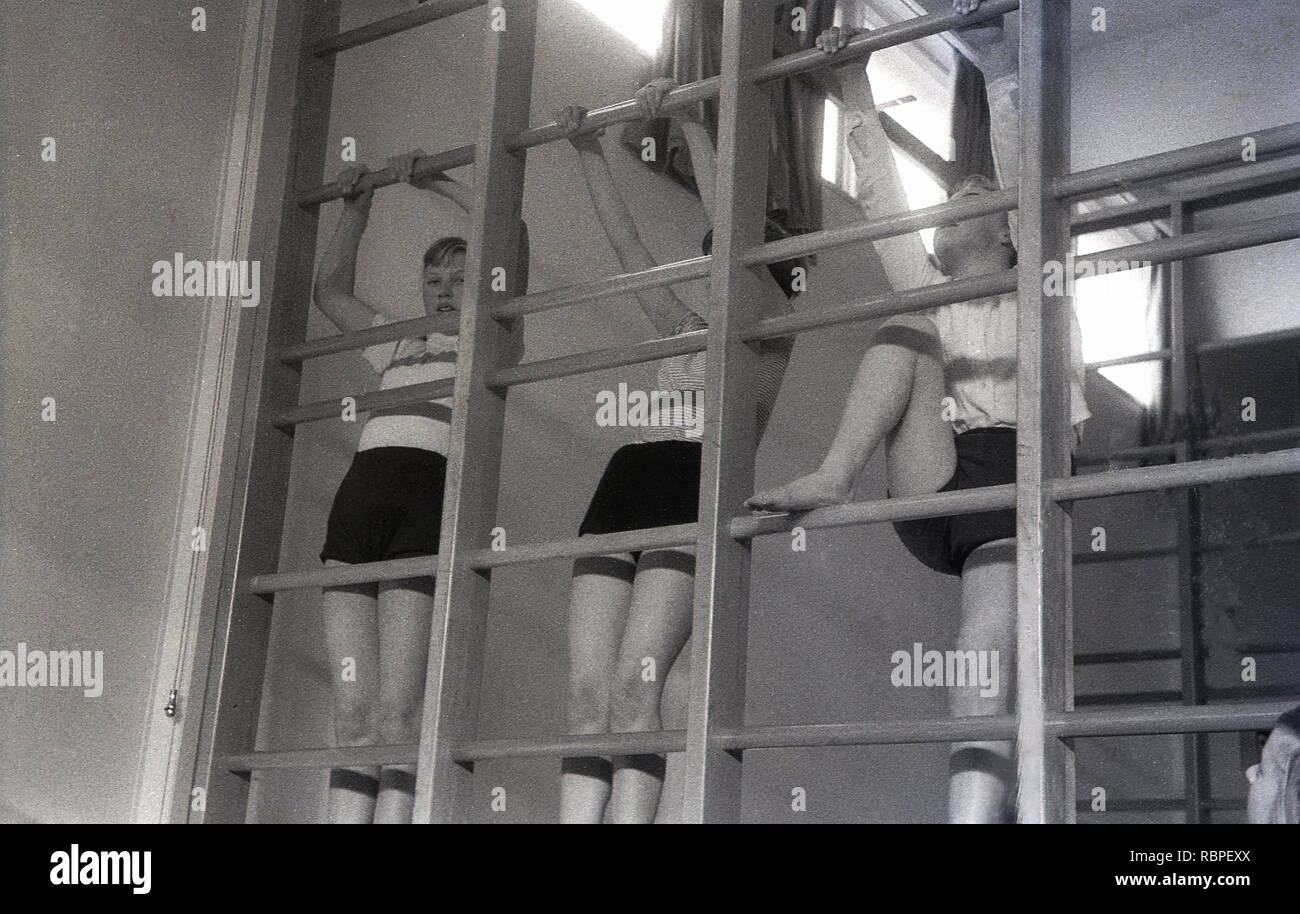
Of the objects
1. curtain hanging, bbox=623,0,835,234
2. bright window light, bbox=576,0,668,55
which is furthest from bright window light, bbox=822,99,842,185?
curtain hanging, bbox=623,0,835,234

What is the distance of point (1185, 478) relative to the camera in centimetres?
175

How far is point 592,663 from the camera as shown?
2.26 m

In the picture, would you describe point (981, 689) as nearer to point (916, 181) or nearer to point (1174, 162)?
point (1174, 162)

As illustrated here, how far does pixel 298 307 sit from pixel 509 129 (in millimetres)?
568

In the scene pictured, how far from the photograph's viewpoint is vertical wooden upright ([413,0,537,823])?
2.26m

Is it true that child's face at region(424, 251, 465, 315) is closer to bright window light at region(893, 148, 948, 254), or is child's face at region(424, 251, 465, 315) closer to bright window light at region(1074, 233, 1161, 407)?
bright window light at region(893, 148, 948, 254)

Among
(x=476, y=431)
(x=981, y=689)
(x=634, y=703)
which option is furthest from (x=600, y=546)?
(x=981, y=689)

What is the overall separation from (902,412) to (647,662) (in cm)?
52

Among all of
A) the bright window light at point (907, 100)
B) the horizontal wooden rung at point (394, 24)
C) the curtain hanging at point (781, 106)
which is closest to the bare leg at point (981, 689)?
the curtain hanging at point (781, 106)

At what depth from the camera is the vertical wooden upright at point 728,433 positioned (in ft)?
6.62

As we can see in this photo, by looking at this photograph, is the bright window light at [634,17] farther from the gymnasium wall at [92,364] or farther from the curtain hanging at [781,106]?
the gymnasium wall at [92,364]
